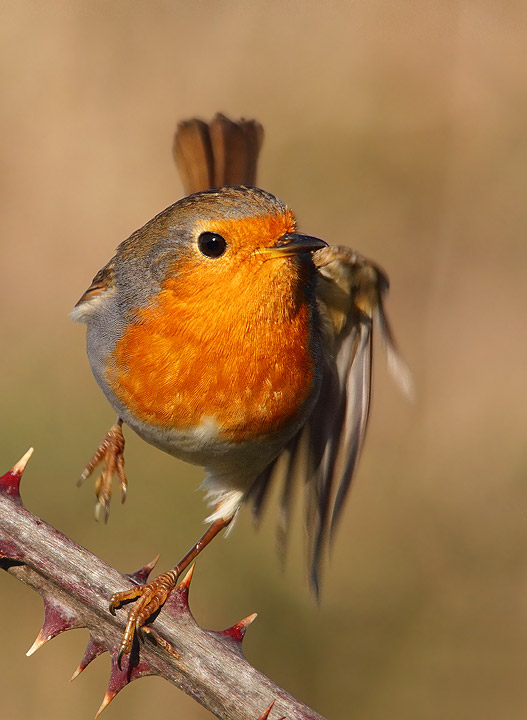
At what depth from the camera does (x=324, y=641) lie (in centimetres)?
426

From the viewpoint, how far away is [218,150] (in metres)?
4.10

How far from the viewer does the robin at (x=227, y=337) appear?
2.94m

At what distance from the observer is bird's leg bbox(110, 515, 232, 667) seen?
6.87 ft

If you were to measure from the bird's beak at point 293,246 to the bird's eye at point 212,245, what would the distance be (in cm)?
14

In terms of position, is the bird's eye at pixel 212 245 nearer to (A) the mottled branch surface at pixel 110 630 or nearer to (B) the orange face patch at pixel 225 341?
(B) the orange face patch at pixel 225 341

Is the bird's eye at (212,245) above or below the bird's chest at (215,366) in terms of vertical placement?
above

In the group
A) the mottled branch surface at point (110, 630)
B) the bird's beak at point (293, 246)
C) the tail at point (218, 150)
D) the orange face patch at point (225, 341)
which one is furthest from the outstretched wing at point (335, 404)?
the mottled branch surface at point (110, 630)

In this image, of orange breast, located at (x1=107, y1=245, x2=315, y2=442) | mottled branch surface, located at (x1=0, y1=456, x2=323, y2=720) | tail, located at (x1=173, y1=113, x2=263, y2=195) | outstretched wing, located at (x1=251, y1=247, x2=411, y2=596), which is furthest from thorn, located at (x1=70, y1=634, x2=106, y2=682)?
tail, located at (x1=173, y1=113, x2=263, y2=195)

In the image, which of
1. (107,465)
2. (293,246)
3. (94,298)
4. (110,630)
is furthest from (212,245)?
(110,630)

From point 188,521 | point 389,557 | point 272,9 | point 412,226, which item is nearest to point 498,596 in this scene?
point 389,557

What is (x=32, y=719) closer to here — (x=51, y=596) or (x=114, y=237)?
(x=51, y=596)

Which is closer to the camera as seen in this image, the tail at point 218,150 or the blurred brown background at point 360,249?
the tail at point 218,150

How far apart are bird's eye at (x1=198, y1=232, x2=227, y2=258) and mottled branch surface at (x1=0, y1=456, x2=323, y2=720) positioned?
117 centimetres

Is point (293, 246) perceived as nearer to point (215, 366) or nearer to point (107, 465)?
point (215, 366)
